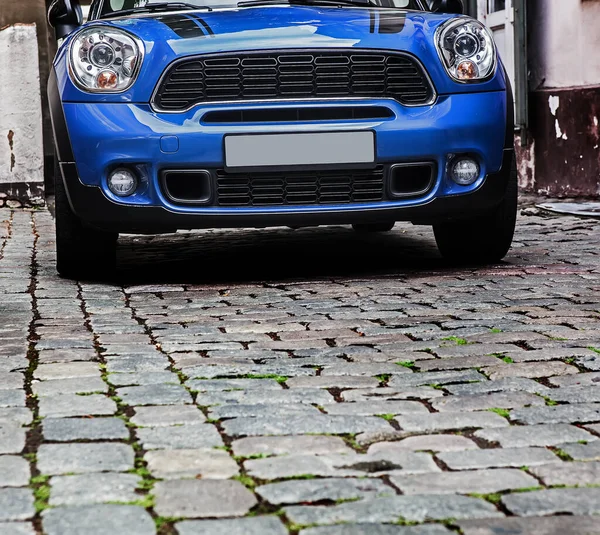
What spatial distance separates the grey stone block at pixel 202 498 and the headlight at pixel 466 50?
3.41m

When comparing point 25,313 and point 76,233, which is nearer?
point 25,313

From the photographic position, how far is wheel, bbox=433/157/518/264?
19.6 feet

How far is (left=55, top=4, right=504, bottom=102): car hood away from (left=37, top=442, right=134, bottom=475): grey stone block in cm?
281

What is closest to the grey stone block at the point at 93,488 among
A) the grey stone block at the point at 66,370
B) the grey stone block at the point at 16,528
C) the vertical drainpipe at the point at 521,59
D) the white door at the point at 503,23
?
the grey stone block at the point at 16,528

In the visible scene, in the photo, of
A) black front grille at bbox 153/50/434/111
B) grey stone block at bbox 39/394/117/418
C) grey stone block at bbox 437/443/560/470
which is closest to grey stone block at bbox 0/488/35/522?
grey stone block at bbox 39/394/117/418

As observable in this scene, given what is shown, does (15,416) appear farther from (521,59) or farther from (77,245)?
(521,59)

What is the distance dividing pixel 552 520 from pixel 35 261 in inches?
190

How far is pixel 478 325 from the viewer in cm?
436

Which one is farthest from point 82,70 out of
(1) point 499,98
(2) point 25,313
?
(1) point 499,98

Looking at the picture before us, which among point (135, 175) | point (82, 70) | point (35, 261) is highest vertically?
point (82, 70)

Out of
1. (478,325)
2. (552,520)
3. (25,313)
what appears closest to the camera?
(552,520)

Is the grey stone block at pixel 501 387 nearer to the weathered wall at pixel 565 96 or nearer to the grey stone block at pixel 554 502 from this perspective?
the grey stone block at pixel 554 502

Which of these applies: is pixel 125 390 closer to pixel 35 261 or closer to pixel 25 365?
pixel 25 365

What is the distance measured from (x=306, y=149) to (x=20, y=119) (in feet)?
19.2
